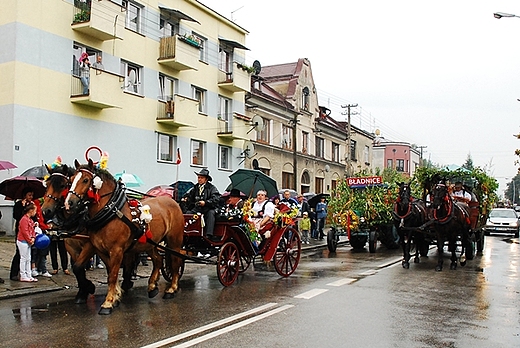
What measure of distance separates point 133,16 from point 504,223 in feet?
68.9

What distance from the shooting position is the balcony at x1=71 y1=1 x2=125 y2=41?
1942cm

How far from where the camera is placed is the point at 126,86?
2248cm

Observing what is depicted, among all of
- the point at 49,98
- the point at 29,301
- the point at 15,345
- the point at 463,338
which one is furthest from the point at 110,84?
the point at 463,338

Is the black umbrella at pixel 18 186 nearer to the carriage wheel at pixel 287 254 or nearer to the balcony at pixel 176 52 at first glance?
the carriage wheel at pixel 287 254

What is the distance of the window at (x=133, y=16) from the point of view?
22.6 meters

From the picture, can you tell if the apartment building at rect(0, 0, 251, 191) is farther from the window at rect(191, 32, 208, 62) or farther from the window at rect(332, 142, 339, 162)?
the window at rect(332, 142, 339, 162)

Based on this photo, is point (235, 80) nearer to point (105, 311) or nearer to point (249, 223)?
point (249, 223)

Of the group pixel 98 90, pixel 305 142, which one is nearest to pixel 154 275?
pixel 98 90

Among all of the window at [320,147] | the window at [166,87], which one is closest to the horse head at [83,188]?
the window at [166,87]

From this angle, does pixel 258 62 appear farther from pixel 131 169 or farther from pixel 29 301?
pixel 29 301

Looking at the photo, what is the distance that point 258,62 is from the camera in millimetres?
33969

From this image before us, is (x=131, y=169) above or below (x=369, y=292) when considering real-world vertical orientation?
above

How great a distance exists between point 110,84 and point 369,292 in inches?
560

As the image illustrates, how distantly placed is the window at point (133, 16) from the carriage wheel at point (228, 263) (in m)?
15.0
